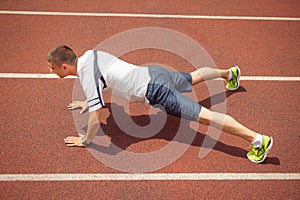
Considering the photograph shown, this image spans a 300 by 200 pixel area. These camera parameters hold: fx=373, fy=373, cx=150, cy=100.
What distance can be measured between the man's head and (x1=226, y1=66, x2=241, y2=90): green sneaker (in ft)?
7.41

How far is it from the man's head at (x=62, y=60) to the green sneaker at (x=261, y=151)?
2271 millimetres

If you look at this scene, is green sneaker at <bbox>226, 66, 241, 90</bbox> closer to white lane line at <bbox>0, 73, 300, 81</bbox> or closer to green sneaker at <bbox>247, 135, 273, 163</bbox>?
white lane line at <bbox>0, 73, 300, 81</bbox>

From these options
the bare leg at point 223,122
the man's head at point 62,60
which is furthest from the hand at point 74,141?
the bare leg at point 223,122

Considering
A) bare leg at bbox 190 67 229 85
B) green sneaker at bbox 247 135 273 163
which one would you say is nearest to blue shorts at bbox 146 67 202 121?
bare leg at bbox 190 67 229 85

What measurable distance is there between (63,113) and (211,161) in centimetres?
199

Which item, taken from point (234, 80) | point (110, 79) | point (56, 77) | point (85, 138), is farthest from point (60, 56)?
point (234, 80)

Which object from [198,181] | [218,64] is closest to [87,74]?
[198,181]

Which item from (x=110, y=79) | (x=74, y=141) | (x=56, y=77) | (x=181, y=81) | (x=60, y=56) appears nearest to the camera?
(x=60, y=56)

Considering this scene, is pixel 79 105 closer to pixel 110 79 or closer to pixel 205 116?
pixel 110 79

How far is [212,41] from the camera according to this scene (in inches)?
247

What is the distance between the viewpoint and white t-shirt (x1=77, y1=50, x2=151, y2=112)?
397cm

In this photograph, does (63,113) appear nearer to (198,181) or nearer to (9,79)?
(9,79)

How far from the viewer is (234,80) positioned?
17.1ft

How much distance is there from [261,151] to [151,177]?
1317mm
